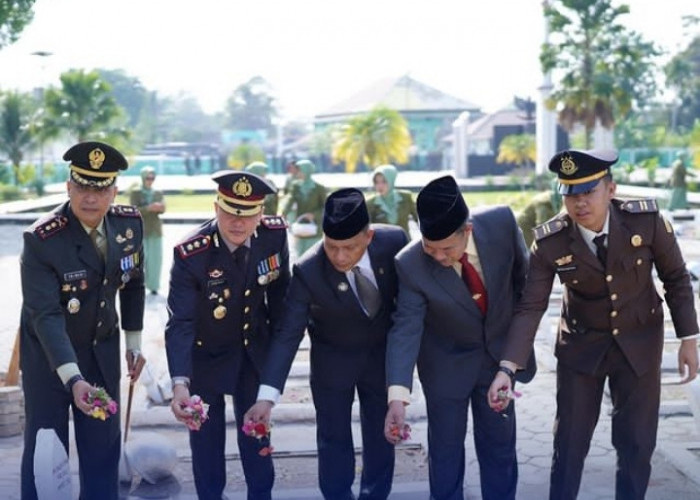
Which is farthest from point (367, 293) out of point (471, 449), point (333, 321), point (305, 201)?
point (305, 201)

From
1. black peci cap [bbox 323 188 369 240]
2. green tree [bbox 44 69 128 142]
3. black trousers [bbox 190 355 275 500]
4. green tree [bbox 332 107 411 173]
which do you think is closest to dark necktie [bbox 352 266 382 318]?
black peci cap [bbox 323 188 369 240]

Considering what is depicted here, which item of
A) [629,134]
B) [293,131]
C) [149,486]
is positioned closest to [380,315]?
[149,486]

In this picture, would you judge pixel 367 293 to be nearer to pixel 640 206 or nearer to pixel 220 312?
pixel 220 312

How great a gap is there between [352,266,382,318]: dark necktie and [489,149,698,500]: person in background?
2.17 feet

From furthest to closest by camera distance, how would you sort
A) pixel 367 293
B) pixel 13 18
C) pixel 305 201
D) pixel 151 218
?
pixel 13 18, pixel 151 218, pixel 305 201, pixel 367 293

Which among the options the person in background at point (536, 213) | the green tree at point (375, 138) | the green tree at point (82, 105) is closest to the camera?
the person in background at point (536, 213)

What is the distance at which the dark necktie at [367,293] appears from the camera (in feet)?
16.4

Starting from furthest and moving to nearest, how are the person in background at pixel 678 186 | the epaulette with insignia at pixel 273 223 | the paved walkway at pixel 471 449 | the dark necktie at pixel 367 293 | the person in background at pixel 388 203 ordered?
the person in background at pixel 678 186
the person in background at pixel 388 203
the paved walkway at pixel 471 449
the epaulette with insignia at pixel 273 223
the dark necktie at pixel 367 293

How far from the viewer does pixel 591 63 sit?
35.1 m

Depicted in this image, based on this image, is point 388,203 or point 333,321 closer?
point 333,321

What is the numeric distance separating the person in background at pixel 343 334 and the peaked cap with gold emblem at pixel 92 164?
954mm

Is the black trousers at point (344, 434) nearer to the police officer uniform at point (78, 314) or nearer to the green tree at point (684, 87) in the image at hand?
the police officer uniform at point (78, 314)

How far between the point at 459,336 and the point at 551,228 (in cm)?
64

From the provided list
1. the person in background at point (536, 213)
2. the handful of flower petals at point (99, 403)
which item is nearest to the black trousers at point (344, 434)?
the handful of flower petals at point (99, 403)
